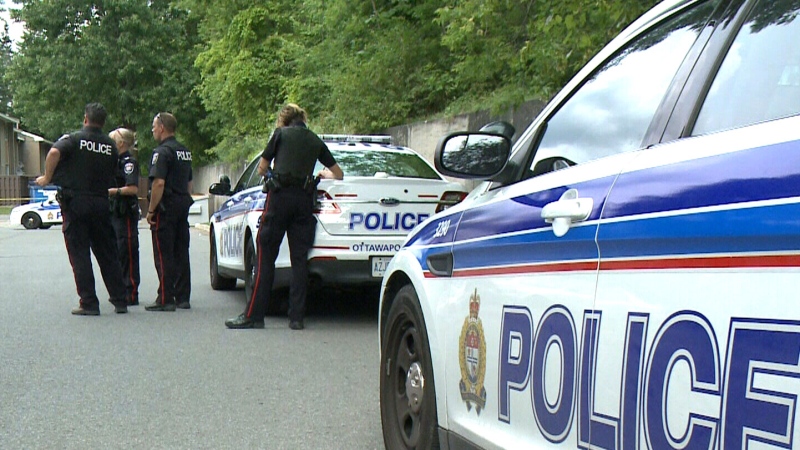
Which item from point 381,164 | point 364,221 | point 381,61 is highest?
point 381,61

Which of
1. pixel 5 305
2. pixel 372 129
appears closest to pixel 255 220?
pixel 5 305

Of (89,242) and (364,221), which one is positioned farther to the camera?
(89,242)

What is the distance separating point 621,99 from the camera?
2859mm

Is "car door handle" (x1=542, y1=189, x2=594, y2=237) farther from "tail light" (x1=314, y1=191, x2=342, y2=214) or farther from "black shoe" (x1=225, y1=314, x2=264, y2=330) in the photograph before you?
"black shoe" (x1=225, y1=314, x2=264, y2=330)

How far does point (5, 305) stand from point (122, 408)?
16.4 feet

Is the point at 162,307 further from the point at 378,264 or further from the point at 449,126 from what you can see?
the point at 449,126

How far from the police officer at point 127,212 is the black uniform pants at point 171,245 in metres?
0.45

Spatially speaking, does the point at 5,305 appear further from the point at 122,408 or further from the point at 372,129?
the point at 372,129

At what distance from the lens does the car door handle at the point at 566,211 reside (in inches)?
98.2

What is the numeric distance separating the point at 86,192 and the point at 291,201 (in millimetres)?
2178

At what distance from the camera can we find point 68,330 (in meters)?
8.07

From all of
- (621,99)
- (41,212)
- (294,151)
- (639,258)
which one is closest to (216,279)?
(294,151)

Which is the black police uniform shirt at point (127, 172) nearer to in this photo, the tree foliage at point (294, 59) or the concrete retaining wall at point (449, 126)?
the concrete retaining wall at point (449, 126)

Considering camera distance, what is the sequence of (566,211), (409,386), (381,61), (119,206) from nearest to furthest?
(566,211), (409,386), (119,206), (381,61)
